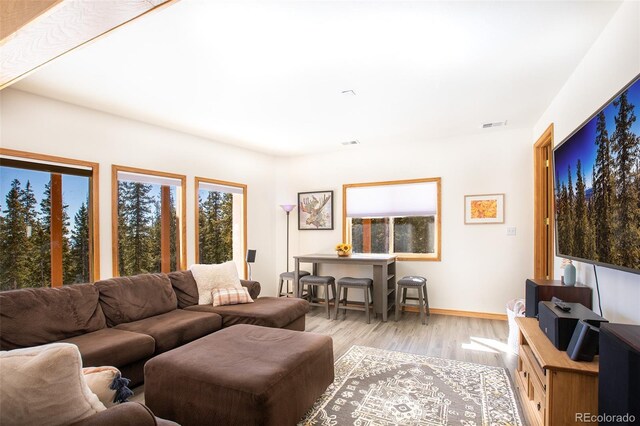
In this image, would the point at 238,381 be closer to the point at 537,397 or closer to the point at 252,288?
the point at 537,397

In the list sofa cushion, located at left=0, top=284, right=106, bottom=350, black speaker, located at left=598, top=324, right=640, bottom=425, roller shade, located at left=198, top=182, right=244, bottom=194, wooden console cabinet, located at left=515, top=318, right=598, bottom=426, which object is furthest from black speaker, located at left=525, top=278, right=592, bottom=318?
roller shade, located at left=198, top=182, right=244, bottom=194

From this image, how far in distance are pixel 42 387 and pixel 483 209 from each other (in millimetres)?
4805

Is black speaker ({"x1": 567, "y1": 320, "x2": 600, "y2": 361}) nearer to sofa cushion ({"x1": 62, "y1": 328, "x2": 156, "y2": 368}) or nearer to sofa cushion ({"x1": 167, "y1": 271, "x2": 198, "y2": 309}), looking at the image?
sofa cushion ({"x1": 62, "y1": 328, "x2": 156, "y2": 368})

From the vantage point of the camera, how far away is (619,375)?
3.51ft

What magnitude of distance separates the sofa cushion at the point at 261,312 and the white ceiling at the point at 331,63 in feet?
7.14

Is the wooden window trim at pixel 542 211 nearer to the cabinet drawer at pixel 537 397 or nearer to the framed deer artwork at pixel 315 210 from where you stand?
the cabinet drawer at pixel 537 397

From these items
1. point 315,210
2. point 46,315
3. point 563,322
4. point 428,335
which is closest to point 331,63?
point 563,322

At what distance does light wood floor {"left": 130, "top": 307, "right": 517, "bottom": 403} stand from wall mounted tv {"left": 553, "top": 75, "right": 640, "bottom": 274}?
4.59ft

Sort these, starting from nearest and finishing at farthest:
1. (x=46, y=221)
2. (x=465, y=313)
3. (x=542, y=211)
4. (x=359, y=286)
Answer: (x=46, y=221) → (x=542, y=211) → (x=359, y=286) → (x=465, y=313)

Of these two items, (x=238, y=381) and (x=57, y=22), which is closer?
(x=57, y=22)

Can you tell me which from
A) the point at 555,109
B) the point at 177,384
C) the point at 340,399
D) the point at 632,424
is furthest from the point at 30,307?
the point at 555,109

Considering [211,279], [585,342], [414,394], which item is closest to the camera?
[585,342]

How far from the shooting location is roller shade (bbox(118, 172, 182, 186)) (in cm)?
375

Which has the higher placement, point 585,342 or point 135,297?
point 585,342
